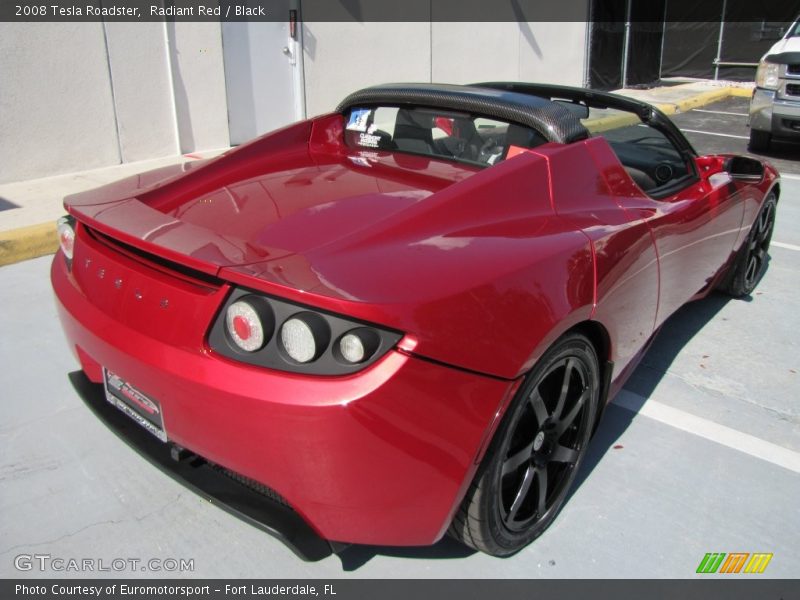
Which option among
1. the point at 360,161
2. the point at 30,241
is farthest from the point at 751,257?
the point at 30,241

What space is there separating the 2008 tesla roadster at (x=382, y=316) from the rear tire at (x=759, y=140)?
305 inches

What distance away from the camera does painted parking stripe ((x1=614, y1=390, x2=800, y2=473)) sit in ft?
9.85

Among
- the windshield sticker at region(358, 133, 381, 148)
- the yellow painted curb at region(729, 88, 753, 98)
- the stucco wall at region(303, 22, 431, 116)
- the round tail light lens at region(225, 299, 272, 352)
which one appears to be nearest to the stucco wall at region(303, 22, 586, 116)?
the stucco wall at region(303, 22, 431, 116)

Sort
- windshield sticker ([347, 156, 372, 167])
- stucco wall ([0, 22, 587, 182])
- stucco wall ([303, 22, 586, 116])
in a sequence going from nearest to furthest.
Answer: windshield sticker ([347, 156, 372, 167])
stucco wall ([0, 22, 587, 182])
stucco wall ([303, 22, 586, 116])

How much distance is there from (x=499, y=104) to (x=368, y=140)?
0.66m

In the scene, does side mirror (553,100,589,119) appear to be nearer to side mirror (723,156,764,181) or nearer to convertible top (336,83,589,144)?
convertible top (336,83,589,144)

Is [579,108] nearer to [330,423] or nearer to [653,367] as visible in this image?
[653,367]

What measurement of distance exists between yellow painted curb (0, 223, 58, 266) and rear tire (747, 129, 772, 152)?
8.66 meters

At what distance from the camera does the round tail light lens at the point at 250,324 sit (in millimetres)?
1849

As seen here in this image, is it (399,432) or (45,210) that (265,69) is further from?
(399,432)

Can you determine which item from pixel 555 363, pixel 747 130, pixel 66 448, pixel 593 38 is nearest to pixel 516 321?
pixel 555 363

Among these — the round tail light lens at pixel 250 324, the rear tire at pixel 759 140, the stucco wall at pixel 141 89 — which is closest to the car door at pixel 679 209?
the round tail light lens at pixel 250 324

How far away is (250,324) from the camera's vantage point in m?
1.86

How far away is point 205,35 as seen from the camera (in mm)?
7707
